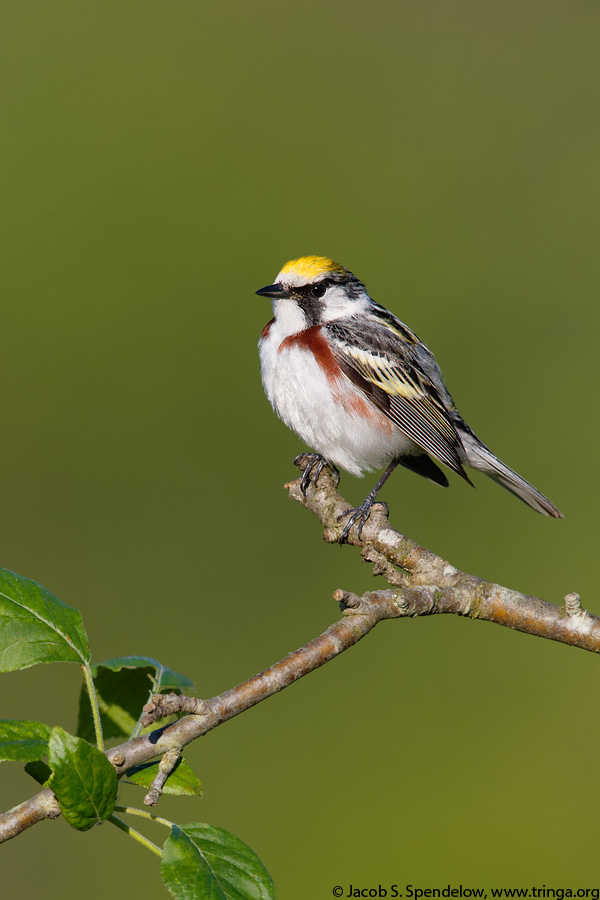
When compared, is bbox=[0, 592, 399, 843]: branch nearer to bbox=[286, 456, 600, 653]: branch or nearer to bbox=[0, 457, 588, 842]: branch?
bbox=[0, 457, 588, 842]: branch

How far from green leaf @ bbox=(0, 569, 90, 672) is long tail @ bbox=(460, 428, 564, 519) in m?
3.01

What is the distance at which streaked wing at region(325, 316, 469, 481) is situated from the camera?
379 cm

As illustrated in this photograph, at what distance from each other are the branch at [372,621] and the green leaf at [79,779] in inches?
3.6

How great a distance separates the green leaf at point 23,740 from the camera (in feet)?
3.97

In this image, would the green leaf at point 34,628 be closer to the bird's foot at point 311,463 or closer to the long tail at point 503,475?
the bird's foot at point 311,463

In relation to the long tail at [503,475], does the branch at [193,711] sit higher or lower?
lower

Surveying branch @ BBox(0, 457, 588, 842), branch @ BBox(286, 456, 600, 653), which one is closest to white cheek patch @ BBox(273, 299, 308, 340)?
branch @ BBox(0, 457, 588, 842)

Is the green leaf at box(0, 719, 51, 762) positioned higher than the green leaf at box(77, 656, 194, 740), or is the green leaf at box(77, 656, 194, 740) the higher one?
the green leaf at box(77, 656, 194, 740)

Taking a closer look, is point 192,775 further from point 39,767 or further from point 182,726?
point 39,767

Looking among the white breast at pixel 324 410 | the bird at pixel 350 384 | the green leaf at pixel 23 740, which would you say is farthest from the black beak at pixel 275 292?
the green leaf at pixel 23 740

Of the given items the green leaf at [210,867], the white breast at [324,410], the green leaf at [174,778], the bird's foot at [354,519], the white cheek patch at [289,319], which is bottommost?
the green leaf at [210,867]

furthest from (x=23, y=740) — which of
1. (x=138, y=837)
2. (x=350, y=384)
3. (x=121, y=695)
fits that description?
(x=350, y=384)

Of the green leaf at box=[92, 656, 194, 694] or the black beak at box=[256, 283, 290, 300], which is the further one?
the black beak at box=[256, 283, 290, 300]

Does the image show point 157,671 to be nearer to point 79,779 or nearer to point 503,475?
point 79,779
